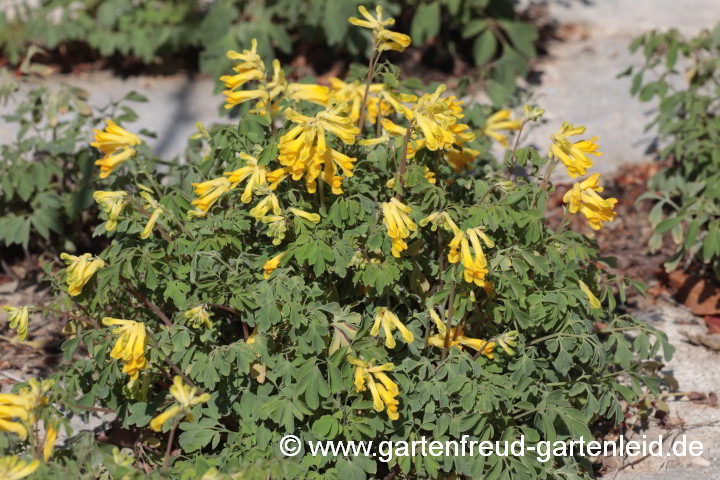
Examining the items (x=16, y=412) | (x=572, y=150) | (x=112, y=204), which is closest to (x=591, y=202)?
(x=572, y=150)

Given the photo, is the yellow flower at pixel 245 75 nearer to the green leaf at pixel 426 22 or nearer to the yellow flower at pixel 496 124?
the yellow flower at pixel 496 124

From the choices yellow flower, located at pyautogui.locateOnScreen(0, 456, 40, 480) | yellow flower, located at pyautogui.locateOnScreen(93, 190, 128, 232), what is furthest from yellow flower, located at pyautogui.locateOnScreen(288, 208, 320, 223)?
yellow flower, located at pyautogui.locateOnScreen(0, 456, 40, 480)

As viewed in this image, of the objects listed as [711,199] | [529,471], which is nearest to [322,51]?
[711,199]

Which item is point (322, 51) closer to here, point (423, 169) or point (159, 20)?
point (159, 20)

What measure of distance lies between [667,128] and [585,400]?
2324 millimetres

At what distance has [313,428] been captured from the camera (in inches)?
114

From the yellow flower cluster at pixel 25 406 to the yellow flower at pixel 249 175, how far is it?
2.98ft

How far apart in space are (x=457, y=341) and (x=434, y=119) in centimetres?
80

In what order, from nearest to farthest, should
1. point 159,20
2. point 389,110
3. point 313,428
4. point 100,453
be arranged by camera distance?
point 100,453, point 313,428, point 389,110, point 159,20

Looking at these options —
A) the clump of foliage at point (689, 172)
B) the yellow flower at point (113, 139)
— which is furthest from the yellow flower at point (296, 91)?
the clump of foliage at point (689, 172)

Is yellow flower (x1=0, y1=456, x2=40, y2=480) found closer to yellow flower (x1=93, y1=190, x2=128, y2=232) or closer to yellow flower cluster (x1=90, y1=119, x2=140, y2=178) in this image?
yellow flower (x1=93, y1=190, x2=128, y2=232)

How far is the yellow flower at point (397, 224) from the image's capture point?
2873mm

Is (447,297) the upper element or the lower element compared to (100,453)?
upper

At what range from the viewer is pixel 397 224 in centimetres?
290
